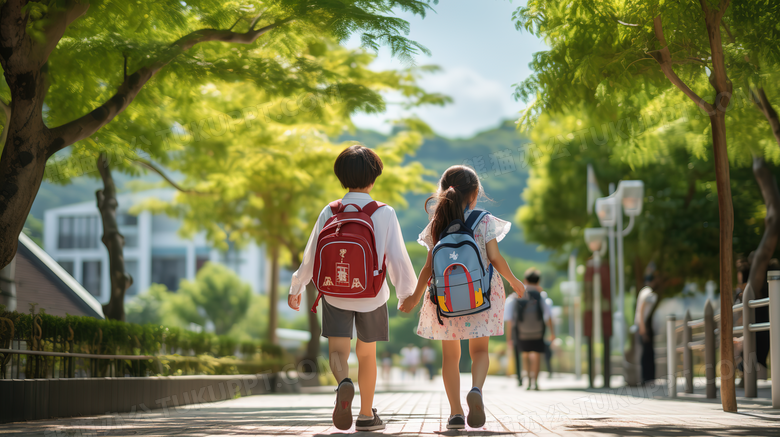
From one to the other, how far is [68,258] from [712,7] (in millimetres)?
97342

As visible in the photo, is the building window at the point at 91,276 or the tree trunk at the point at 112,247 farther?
the building window at the point at 91,276

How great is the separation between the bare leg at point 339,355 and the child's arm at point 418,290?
0.46 m

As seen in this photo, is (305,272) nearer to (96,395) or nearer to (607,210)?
(96,395)

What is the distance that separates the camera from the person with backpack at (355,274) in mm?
4984

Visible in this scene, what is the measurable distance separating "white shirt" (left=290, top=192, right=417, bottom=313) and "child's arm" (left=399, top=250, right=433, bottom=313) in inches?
1.7

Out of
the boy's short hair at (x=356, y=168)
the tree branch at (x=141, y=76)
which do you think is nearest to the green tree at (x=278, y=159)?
the tree branch at (x=141, y=76)

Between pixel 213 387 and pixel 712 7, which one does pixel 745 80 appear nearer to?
pixel 712 7

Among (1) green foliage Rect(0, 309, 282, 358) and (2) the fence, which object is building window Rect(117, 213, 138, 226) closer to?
(1) green foliage Rect(0, 309, 282, 358)

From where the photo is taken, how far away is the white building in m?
93.2

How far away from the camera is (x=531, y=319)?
43.5ft

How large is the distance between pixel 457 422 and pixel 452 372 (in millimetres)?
353

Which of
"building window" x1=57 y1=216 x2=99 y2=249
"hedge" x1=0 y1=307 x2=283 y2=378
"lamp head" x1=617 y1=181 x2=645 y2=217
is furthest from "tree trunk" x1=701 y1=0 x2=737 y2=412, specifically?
"building window" x1=57 y1=216 x2=99 y2=249

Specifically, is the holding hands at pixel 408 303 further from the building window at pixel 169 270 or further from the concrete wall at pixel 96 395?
the building window at pixel 169 270

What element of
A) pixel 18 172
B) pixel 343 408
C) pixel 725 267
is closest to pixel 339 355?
pixel 343 408
